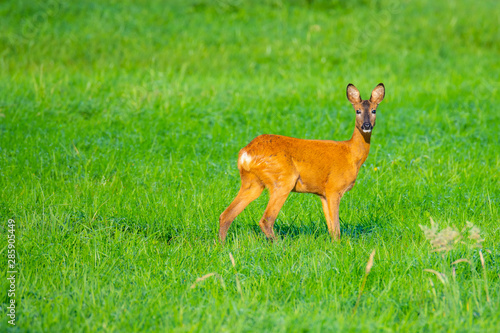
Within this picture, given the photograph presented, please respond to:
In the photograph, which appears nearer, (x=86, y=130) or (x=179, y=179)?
(x=179, y=179)

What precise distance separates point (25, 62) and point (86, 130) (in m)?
5.26

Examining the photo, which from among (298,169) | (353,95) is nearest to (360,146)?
(353,95)

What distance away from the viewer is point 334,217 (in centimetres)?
525

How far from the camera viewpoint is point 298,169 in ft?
17.3

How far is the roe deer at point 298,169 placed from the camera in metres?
5.17

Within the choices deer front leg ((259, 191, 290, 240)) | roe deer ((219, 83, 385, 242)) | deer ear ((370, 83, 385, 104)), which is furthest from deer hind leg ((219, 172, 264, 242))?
deer ear ((370, 83, 385, 104))

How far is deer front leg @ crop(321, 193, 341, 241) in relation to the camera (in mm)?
5250

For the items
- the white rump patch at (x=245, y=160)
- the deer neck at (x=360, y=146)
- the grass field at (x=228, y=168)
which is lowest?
the grass field at (x=228, y=168)

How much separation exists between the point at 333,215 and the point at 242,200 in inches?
32.9

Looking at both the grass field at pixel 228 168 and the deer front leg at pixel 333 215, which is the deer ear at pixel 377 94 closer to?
the deer front leg at pixel 333 215

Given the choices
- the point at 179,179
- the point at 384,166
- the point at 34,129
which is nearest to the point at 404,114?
the point at 384,166

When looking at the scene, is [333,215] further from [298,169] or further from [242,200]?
[242,200]

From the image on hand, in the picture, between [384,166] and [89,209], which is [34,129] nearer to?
[89,209]

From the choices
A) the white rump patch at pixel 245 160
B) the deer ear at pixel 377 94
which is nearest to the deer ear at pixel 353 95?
the deer ear at pixel 377 94
